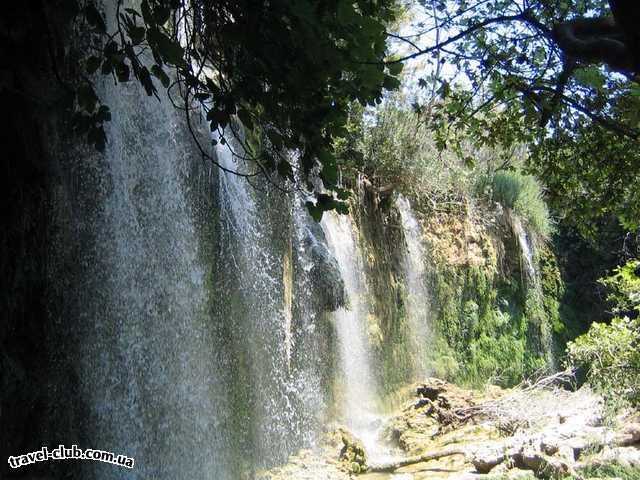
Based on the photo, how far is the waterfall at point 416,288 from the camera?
12.4 metres

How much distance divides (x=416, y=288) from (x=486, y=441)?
398 cm

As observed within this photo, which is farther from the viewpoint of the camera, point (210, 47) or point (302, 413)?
point (302, 413)

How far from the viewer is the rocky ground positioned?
7316 millimetres

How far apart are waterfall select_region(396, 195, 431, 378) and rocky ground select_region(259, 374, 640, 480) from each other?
2.82 feet

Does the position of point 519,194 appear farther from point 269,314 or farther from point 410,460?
point 269,314

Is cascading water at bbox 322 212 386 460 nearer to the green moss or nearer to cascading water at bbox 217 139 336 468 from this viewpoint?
cascading water at bbox 217 139 336 468

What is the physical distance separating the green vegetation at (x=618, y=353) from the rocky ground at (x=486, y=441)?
54 centimetres

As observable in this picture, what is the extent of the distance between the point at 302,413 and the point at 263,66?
22.7 ft

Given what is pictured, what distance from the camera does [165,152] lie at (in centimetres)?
737

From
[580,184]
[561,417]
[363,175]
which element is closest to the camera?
[580,184]

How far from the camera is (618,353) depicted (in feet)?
24.4

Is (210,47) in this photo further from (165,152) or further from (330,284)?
(330,284)

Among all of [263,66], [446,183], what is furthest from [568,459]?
[446,183]

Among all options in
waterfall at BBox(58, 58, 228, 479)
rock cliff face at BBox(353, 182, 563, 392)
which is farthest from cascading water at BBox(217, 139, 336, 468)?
rock cliff face at BBox(353, 182, 563, 392)
